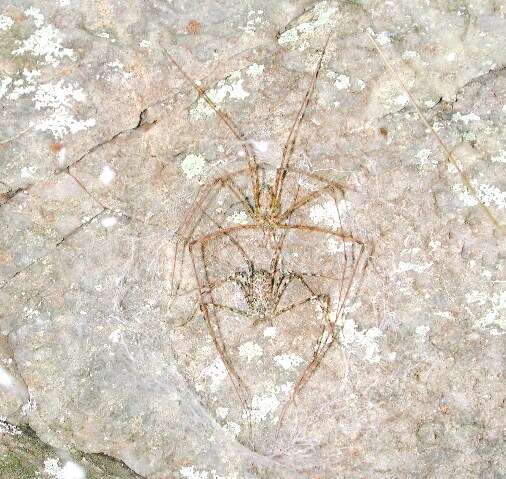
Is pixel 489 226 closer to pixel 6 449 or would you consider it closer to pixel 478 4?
pixel 478 4

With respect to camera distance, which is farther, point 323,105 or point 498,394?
point 323,105

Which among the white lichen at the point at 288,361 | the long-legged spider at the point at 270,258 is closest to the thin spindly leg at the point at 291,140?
the long-legged spider at the point at 270,258

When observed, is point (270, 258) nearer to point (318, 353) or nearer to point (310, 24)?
point (318, 353)

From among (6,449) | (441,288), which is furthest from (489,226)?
(6,449)

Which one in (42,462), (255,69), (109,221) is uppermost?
(255,69)

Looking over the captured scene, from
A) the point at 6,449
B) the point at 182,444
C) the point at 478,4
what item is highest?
the point at 478,4

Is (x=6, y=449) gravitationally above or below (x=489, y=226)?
below

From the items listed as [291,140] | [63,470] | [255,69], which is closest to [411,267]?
[291,140]

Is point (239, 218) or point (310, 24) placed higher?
point (310, 24)
